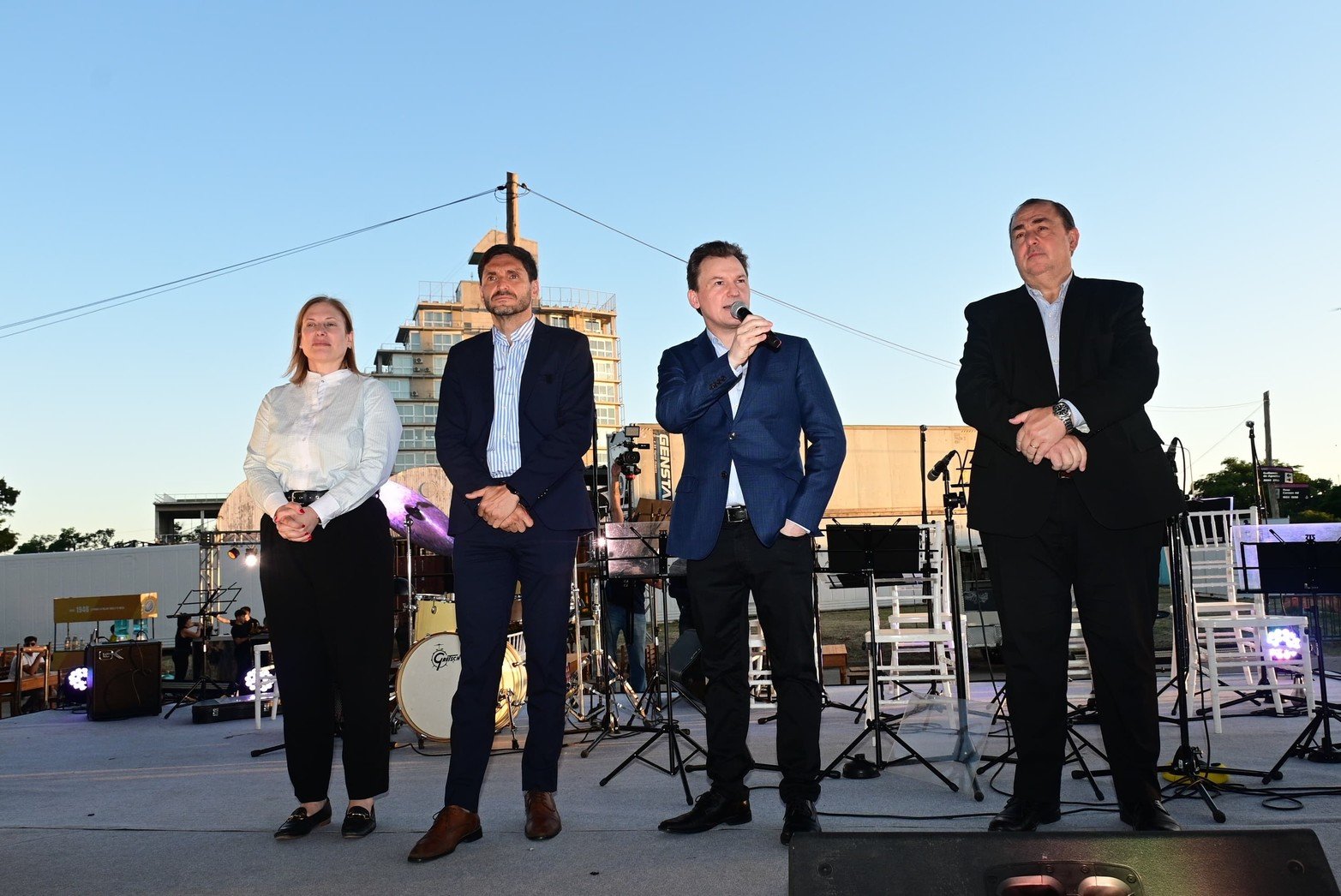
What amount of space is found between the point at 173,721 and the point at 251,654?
3710mm

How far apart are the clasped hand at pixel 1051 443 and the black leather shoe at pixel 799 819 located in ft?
3.99

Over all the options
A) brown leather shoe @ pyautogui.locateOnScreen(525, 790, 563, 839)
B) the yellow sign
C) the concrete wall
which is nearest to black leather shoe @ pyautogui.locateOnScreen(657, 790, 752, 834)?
brown leather shoe @ pyautogui.locateOnScreen(525, 790, 563, 839)

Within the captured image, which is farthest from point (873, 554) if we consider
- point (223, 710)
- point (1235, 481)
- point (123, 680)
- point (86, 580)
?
point (1235, 481)

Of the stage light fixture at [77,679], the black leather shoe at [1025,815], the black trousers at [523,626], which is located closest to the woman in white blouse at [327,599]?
the black trousers at [523,626]

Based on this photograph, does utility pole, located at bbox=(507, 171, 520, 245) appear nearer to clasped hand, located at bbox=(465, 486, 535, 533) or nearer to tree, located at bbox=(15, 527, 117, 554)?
clasped hand, located at bbox=(465, 486, 535, 533)

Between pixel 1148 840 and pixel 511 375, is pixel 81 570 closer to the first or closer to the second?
pixel 511 375

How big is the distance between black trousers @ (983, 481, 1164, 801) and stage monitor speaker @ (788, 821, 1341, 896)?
1.30m

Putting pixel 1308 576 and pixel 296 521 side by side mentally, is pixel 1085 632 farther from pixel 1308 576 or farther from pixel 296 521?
pixel 296 521

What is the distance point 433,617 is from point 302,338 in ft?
11.9

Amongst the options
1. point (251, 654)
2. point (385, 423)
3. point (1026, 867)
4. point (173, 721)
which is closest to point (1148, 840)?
point (1026, 867)

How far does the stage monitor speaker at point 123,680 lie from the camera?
8.24 meters

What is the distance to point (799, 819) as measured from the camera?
277cm

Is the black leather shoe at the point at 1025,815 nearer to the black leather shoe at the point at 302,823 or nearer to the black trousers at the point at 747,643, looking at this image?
the black trousers at the point at 747,643

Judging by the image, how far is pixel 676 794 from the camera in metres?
3.69
